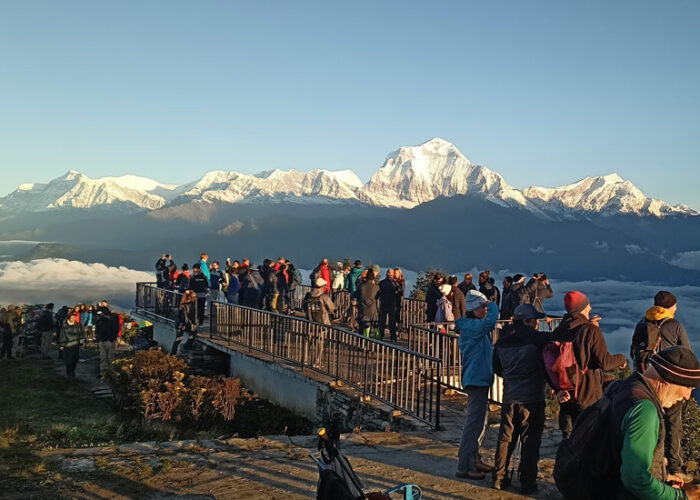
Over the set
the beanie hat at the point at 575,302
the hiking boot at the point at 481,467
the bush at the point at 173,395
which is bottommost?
the bush at the point at 173,395

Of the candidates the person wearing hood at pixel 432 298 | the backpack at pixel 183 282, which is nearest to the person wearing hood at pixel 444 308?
the person wearing hood at pixel 432 298

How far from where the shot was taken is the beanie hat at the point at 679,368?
2.84 meters

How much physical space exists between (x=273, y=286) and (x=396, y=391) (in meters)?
8.28

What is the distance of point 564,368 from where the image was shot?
5.07m

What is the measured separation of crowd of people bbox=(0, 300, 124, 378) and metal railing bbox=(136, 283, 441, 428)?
2735 millimetres

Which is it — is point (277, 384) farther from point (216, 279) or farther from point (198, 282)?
point (216, 279)

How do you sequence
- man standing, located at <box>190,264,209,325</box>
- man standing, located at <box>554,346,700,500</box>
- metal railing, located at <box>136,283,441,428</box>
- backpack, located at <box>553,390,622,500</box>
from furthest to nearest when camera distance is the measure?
1. man standing, located at <box>190,264,209,325</box>
2. metal railing, located at <box>136,283,441,428</box>
3. backpack, located at <box>553,390,622,500</box>
4. man standing, located at <box>554,346,700,500</box>

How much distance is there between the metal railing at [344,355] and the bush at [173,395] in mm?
1350

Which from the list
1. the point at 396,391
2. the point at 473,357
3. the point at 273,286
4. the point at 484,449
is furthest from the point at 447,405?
the point at 273,286

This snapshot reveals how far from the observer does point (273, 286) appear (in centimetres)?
1633

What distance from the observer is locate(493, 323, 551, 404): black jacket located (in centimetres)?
529

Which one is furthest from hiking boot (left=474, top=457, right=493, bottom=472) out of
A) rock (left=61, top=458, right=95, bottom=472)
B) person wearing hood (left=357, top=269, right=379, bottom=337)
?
person wearing hood (left=357, top=269, right=379, bottom=337)

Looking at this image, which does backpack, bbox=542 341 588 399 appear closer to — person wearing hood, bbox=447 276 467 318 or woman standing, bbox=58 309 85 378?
person wearing hood, bbox=447 276 467 318

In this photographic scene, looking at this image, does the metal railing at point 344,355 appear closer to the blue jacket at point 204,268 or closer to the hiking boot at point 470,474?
the blue jacket at point 204,268
